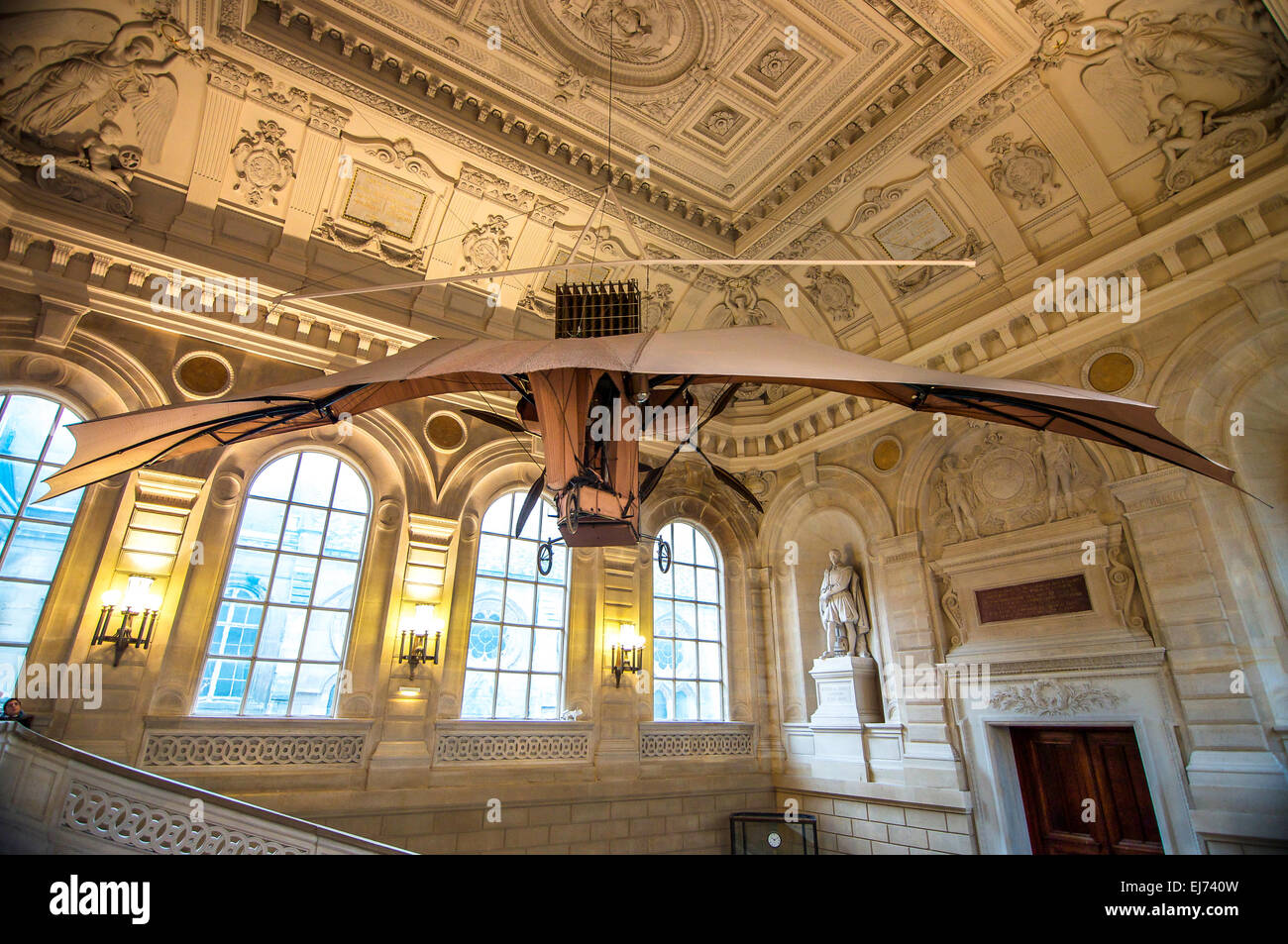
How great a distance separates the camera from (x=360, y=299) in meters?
8.69

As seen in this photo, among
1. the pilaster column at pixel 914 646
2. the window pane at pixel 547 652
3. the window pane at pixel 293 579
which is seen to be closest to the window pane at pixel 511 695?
the window pane at pixel 547 652

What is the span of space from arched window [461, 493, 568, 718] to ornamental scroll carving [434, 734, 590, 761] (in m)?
0.37

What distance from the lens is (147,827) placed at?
4469mm

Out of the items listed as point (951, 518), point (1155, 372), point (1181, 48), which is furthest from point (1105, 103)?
point (951, 518)

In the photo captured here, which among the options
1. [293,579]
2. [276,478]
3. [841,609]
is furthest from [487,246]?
[841,609]

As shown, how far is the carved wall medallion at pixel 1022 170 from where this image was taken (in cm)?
799

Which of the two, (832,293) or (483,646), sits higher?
(832,293)

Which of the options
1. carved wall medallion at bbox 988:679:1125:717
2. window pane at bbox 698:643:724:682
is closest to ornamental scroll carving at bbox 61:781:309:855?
A: window pane at bbox 698:643:724:682

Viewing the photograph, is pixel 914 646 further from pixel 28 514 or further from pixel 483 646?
pixel 28 514

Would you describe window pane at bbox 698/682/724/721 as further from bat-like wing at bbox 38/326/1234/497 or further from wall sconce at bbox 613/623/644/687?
bat-like wing at bbox 38/326/1234/497

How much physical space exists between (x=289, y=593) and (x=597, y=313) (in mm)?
5823

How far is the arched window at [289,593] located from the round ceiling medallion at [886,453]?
7510 millimetres

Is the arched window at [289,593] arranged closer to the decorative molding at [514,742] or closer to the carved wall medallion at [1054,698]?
the decorative molding at [514,742]

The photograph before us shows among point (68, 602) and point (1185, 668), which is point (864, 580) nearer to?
point (1185, 668)
